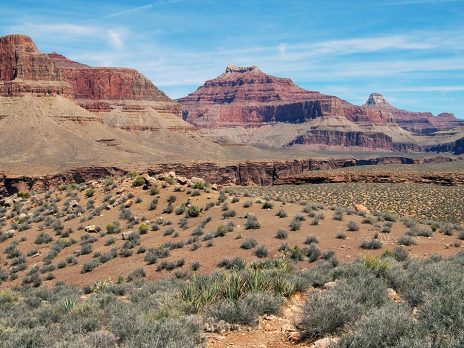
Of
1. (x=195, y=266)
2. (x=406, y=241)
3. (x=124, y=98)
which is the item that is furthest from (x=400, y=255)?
(x=124, y=98)

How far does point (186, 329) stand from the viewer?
7344 millimetres

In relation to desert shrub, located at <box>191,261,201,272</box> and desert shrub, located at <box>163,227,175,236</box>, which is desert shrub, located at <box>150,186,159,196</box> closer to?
desert shrub, located at <box>163,227,175,236</box>

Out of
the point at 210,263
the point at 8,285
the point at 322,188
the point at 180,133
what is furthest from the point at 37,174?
the point at 180,133

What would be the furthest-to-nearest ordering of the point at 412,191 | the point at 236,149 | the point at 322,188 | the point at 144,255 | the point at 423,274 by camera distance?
the point at 236,149 < the point at 322,188 < the point at 412,191 < the point at 144,255 < the point at 423,274

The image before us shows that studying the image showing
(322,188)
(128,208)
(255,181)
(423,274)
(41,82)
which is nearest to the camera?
(423,274)

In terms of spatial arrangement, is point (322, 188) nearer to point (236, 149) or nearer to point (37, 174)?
point (37, 174)

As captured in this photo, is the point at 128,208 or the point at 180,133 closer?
the point at 128,208

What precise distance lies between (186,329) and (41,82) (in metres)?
128

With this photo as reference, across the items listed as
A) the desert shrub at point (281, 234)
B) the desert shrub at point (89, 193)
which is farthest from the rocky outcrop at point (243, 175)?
the desert shrub at point (281, 234)

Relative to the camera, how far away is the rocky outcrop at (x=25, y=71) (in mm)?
116375

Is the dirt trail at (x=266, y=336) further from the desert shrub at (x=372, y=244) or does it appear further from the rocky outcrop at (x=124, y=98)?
the rocky outcrop at (x=124, y=98)

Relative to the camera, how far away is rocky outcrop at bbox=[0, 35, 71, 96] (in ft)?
382

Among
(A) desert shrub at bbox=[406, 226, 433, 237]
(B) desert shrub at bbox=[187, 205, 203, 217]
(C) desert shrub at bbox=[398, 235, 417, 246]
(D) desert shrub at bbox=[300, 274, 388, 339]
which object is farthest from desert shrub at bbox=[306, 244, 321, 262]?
(B) desert shrub at bbox=[187, 205, 203, 217]

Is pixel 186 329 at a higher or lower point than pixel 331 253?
higher
